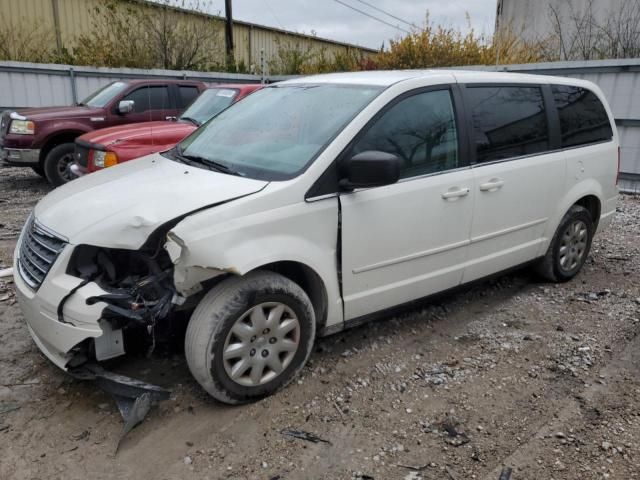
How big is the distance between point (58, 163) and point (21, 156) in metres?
0.51

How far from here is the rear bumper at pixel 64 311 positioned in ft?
8.39

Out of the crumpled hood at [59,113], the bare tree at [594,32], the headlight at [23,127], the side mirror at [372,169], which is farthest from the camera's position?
the bare tree at [594,32]

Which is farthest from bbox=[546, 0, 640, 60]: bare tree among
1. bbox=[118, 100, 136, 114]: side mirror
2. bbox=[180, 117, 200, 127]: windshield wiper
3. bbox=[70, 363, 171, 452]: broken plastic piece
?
bbox=[70, 363, 171, 452]: broken plastic piece

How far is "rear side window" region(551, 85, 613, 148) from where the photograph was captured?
4238 mm

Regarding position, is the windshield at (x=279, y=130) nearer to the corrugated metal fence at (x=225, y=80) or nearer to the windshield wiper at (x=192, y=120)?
the windshield wiper at (x=192, y=120)

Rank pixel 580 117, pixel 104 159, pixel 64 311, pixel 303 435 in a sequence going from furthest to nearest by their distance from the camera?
pixel 104 159 < pixel 580 117 < pixel 303 435 < pixel 64 311

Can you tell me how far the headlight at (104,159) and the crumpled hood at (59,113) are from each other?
8.53 feet

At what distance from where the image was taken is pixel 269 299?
110 inches

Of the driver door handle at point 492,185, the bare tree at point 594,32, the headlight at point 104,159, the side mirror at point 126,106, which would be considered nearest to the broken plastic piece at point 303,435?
the driver door handle at point 492,185

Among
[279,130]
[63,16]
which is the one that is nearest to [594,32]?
[279,130]

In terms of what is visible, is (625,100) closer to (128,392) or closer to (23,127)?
(128,392)

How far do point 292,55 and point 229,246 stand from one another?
49.7 feet

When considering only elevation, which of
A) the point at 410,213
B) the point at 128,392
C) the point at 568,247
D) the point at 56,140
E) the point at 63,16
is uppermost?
the point at 63,16

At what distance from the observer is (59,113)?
829 cm
